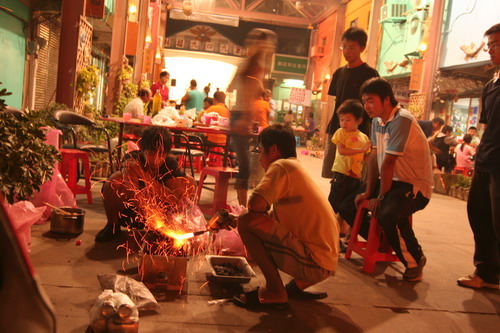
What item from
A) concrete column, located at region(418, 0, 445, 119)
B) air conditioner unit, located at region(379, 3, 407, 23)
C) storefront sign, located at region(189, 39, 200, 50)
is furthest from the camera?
storefront sign, located at region(189, 39, 200, 50)

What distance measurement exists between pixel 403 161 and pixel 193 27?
2704cm

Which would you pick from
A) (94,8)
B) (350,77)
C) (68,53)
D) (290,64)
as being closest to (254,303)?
(350,77)

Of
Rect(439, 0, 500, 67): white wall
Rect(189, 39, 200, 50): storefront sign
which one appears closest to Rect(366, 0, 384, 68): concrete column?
Rect(439, 0, 500, 67): white wall

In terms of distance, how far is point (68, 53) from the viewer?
923cm

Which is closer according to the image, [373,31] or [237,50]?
[373,31]

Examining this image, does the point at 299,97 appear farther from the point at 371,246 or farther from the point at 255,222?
the point at 255,222

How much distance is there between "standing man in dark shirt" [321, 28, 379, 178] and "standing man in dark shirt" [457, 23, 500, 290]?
4.64ft

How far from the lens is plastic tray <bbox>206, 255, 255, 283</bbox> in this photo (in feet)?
12.3

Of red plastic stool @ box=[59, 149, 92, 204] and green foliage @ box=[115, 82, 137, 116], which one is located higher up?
green foliage @ box=[115, 82, 137, 116]

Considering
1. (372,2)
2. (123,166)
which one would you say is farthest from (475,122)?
(123,166)

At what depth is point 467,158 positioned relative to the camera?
13.4 metres

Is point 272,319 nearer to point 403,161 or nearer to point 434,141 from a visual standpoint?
point 403,161

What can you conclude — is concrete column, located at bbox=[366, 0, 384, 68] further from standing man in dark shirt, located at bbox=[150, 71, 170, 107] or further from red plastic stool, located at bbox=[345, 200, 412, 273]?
red plastic stool, located at bbox=[345, 200, 412, 273]

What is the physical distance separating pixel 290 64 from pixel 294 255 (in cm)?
2808
